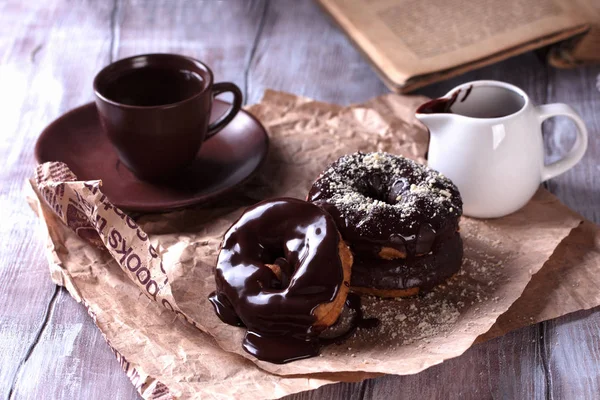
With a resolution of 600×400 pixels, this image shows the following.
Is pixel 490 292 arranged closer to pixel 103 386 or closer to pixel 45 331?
pixel 103 386

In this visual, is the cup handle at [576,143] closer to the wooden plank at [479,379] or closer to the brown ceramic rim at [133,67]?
the wooden plank at [479,379]

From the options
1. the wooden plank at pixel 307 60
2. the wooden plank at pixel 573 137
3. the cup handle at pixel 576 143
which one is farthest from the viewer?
the wooden plank at pixel 307 60

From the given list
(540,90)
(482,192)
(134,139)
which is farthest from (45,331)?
(540,90)

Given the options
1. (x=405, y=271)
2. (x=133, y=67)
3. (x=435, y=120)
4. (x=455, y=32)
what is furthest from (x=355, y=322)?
(x=455, y=32)

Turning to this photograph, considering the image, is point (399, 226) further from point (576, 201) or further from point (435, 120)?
point (576, 201)

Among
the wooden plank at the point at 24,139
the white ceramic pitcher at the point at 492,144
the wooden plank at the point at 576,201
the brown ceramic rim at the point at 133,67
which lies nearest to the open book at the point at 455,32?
the wooden plank at the point at 576,201

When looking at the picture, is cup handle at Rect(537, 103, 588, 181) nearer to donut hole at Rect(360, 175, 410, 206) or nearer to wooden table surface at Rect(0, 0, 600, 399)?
wooden table surface at Rect(0, 0, 600, 399)
